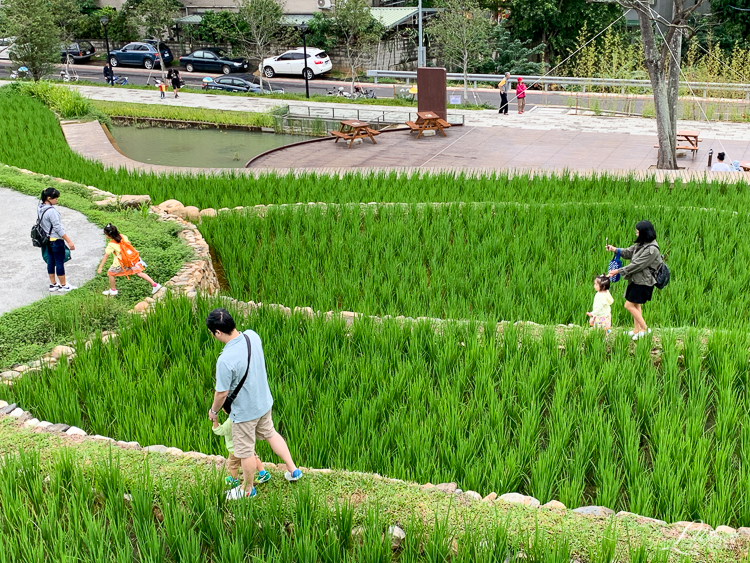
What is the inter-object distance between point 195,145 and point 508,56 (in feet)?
75.5

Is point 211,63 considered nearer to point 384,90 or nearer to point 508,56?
point 384,90

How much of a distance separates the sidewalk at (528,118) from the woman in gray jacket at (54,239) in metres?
17.5

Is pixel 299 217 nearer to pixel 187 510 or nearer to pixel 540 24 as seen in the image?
pixel 187 510

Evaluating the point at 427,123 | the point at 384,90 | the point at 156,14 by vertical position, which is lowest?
the point at 427,123

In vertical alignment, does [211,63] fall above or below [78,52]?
below

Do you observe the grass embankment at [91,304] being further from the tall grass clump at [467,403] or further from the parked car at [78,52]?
the parked car at [78,52]

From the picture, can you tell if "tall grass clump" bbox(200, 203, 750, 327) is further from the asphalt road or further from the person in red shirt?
the asphalt road

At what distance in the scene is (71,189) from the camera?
1420 centimetres

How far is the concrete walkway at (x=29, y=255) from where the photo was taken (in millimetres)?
9875

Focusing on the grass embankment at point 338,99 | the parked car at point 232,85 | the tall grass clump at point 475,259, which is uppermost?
the parked car at point 232,85

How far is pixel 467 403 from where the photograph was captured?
7.04m

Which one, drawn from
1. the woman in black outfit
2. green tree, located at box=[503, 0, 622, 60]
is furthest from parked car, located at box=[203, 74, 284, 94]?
green tree, located at box=[503, 0, 622, 60]

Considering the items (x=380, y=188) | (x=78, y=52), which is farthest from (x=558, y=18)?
(x=380, y=188)

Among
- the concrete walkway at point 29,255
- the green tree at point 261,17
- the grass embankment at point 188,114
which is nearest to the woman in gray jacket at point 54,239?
the concrete walkway at point 29,255
